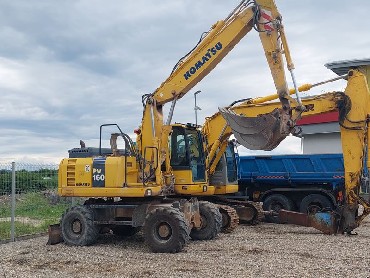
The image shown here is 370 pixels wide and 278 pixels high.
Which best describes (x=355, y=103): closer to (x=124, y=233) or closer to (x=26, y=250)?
(x=124, y=233)

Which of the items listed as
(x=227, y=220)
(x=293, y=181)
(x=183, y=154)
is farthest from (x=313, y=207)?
(x=183, y=154)

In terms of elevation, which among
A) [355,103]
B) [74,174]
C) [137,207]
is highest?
[355,103]

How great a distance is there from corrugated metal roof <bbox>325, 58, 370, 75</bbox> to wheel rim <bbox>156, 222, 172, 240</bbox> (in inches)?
880

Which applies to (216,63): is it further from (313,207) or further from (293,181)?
(313,207)

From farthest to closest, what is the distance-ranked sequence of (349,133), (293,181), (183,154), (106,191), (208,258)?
(293,181)
(183,154)
(106,191)
(349,133)
(208,258)

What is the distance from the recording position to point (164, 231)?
10617 millimetres

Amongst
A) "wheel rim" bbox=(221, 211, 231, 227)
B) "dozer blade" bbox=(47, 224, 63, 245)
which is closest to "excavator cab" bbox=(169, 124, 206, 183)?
"wheel rim" bbox=(221, 211, 231, 227)

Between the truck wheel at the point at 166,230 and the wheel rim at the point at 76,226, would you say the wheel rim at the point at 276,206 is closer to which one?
the truck wheel at the point at 166,230

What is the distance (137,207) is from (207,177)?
229 cm

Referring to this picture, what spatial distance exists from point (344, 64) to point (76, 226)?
23.0 meters

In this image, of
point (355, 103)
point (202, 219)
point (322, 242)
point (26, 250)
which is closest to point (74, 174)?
point (26, 250)

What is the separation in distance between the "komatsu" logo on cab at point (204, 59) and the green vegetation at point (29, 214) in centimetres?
514

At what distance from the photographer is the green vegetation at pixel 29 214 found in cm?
1314

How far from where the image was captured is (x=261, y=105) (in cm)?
1205
